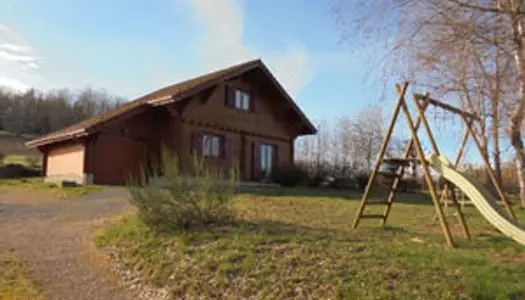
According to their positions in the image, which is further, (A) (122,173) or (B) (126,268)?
(A) (122,173)

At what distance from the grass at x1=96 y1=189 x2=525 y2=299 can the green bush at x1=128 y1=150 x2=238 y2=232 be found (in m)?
0.28

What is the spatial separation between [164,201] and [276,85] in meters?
15.2

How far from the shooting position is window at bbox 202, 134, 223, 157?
18.9 m

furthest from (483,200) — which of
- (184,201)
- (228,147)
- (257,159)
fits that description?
(257,159)

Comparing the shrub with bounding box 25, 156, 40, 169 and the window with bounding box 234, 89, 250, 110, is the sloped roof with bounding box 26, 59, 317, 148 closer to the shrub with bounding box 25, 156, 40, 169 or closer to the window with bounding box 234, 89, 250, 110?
the window with bounding box 234, 89, 250, 110

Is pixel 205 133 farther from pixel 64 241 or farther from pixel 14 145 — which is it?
pixel 14 145

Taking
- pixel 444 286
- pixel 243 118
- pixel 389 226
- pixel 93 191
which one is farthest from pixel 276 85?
pixel 444 286

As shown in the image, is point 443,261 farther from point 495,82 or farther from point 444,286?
point 495,82

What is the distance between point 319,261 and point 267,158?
17659 mm

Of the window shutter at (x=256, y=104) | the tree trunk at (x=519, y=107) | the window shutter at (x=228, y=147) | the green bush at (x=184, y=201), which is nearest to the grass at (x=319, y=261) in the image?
the green bush at (x=184, y=201)

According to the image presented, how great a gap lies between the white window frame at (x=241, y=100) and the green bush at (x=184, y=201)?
13.6m

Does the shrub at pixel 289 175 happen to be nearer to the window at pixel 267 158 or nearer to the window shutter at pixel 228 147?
the window at pixel 267 158

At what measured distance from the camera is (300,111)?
23.0m

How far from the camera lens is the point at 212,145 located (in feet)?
63.7
